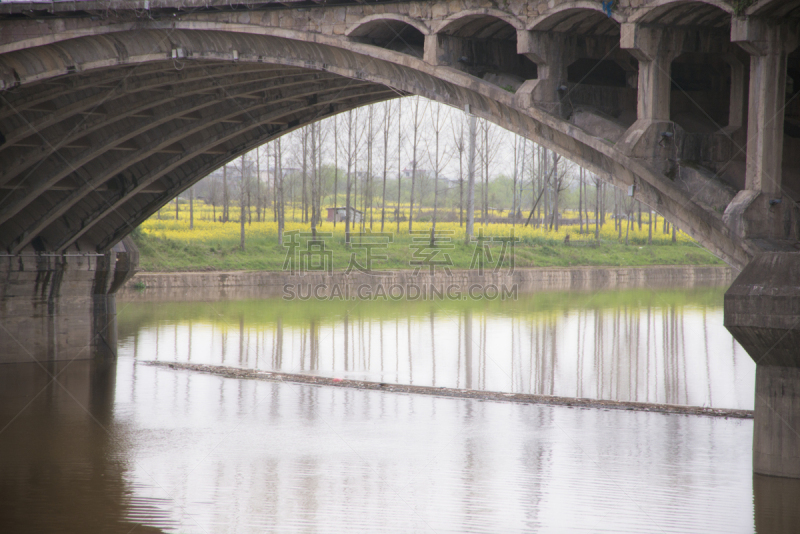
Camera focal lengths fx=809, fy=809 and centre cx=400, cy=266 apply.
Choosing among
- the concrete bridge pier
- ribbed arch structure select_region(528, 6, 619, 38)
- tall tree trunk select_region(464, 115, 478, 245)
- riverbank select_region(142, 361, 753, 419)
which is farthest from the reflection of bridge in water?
tall tree trunk select_region(464, 115, 478, 245)

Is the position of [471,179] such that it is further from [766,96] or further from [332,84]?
[766,96]

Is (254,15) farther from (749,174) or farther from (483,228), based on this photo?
(483,228)

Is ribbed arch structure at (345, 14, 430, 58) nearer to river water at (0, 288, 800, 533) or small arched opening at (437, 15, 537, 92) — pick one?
small arched opening at (437, 15, 537, 92)

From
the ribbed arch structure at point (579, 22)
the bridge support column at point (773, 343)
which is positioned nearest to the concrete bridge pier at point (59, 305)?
the ribbed arch structure at point (579, 22)

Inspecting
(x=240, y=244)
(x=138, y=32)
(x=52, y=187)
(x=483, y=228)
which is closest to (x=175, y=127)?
(x=52, y=187)

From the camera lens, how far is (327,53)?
11820 mm

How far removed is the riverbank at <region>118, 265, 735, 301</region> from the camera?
33.0 meters

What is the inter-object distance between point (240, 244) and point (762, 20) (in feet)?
110

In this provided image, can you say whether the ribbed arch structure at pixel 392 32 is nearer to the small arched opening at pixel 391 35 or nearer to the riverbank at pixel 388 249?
the small arched opening at pixel 391 35

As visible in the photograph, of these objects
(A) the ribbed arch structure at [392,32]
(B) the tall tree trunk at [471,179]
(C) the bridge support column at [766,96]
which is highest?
(B) the tall tree trunk at [471,179]

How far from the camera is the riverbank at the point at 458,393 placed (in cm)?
1365

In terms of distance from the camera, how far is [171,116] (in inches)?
634

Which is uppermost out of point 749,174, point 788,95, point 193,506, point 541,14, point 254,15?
point 254,15

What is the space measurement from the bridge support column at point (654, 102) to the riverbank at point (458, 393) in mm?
6063
